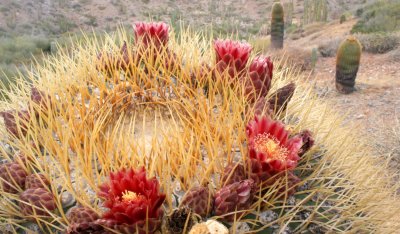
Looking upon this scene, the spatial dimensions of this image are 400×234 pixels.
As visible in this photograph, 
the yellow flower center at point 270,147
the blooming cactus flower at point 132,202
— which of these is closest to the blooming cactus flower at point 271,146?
the yellow flower center at point 270,147

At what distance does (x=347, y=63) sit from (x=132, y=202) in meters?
8.36

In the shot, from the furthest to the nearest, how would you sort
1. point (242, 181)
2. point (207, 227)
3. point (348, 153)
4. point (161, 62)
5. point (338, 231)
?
1. point (161, 62)
2. point (348, 153)
3. point (338, 231)
4. point (242, 181)
5. point (207, 227)

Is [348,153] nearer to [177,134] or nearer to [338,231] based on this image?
→ [338,231]

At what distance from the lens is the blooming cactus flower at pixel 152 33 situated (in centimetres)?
232

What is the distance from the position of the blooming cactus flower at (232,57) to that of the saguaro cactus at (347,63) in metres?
6.99

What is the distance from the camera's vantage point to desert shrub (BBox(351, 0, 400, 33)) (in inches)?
604

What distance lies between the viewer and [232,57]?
202 cm

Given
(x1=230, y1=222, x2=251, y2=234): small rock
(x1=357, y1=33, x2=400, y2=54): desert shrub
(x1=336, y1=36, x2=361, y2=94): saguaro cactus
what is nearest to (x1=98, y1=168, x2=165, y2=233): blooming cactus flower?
(x1=230, y1=222, x2=251, y2=234): small rock

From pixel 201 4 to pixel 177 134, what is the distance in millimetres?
31397

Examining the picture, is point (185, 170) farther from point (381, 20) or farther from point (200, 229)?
point (381, 20)

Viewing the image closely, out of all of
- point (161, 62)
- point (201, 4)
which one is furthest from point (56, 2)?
point (161, 62)

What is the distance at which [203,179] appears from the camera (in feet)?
4.58

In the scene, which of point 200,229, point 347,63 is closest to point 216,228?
point 200,229

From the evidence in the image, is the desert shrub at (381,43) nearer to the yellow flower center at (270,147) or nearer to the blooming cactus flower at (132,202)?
the yellow flower center at (270,147)
